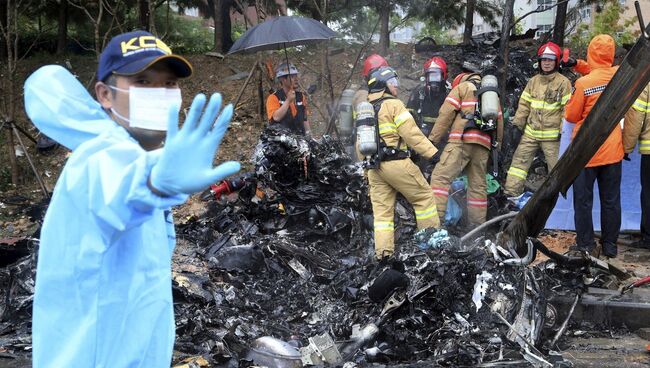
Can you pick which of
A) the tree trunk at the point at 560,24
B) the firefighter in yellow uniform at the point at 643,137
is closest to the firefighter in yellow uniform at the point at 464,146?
the firefighter in yellow uniform at the point at 643,137

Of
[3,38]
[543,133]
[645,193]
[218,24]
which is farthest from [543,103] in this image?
[3,38]

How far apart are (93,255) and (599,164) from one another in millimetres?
5695

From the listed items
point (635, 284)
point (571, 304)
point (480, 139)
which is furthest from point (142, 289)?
point (480, 139)

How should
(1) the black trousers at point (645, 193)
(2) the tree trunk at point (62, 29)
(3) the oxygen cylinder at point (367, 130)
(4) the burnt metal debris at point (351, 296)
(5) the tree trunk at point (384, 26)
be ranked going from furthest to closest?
1. (2) the tree trunk at point (62, 29)
2. (5) the tree trunk at point (384, 26)
3. (1) the black trousers at point (645, 193)
4. (3) the oxygen cylinder at point (367, 130)
5. (4) the burnt metal debris at point (351, 296)

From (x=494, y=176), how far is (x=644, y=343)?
3339mm

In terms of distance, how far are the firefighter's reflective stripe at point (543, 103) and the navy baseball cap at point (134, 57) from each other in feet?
20.5

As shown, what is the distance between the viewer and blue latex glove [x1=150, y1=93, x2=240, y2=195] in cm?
155

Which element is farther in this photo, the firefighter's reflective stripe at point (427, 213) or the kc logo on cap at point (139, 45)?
the firefighter's reflective stripe at point (427, 213)

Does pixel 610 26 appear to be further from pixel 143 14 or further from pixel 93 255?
pixel 93 255

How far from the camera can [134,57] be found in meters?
1.95

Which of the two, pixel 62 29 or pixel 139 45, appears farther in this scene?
pixel 62 29

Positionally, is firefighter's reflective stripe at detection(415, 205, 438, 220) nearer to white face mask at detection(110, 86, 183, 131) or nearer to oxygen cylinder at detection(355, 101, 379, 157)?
oxygen cylinder at detection(355, 101, 379, 157)

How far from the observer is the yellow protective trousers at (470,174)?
24.4 feet

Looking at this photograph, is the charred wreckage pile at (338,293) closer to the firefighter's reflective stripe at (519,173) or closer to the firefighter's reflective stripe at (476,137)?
the firefighter's reflective stripe at (476,137)
